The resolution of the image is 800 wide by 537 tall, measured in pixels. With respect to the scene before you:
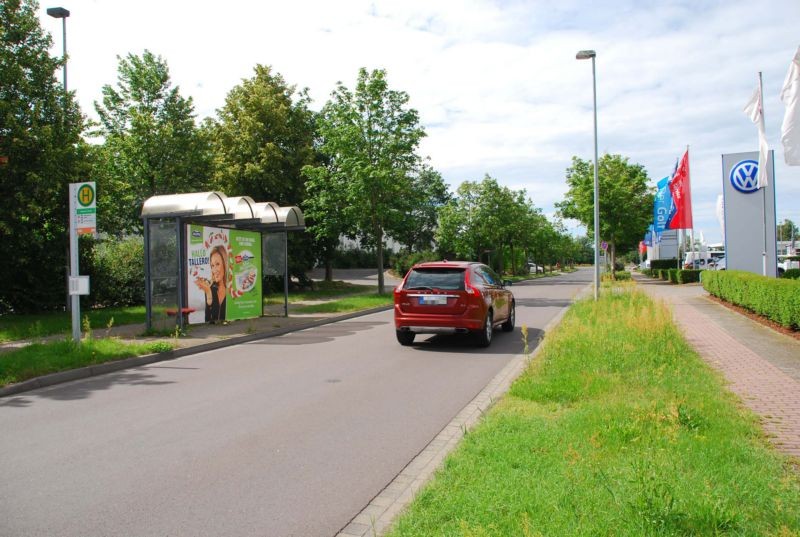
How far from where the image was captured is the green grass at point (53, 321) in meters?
13.3

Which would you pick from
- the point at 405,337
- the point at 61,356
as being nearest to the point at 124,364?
the point at 61,356

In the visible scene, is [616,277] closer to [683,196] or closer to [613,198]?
[613,198]

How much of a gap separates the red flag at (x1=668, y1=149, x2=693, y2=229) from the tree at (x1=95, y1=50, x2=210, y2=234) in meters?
22.4

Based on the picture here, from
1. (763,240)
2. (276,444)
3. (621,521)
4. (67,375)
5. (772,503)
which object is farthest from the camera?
(763,240)

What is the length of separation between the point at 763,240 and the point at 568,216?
55.3 ft

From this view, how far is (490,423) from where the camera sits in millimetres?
5699

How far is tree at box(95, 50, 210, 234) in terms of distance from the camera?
2289 cm

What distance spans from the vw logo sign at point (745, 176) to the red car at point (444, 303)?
716 inches

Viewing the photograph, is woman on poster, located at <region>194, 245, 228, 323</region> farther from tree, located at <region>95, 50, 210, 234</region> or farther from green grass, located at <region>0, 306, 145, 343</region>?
tree, located at <region>95, 50, 210, 234</region>

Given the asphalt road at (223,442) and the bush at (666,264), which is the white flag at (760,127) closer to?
Result: the asphalt road at (223,442)

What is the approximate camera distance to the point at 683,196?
30328 mm

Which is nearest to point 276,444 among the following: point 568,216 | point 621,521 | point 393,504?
point 393,504

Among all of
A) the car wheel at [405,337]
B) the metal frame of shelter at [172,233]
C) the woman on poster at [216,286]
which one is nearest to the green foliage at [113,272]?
the woman on poster at [216,286]

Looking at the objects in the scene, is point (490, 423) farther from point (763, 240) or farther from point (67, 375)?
point (763, 240)
